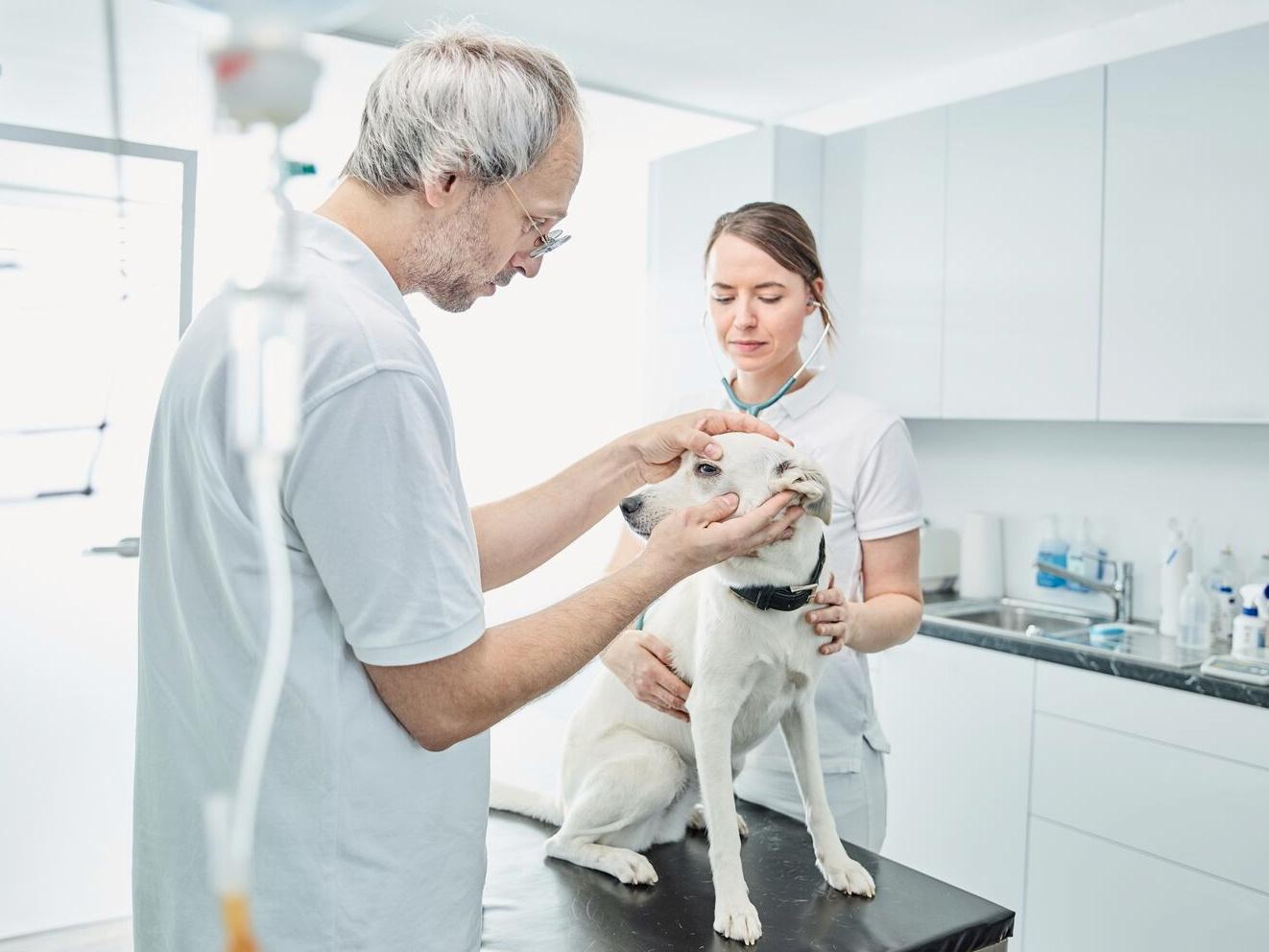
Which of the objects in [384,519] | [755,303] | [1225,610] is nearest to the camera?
[384,519]

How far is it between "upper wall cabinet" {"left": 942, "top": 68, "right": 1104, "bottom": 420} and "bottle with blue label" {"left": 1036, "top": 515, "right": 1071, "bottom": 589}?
19.3 inches

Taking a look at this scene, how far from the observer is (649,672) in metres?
1.56

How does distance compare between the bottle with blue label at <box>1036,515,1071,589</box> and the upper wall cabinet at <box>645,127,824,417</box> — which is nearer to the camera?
the bottle with blue label at <box>1036,515,1071,589</box>

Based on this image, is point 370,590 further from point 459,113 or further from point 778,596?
point 778,596

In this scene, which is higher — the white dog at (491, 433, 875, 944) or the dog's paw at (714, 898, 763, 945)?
the white dog at (491, 433, 875, 944)

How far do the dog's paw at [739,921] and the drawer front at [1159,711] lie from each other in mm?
1729

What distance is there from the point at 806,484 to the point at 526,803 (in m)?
0.70

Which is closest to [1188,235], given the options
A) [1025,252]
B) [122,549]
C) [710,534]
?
[1025,252]

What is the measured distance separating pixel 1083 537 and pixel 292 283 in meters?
3.57

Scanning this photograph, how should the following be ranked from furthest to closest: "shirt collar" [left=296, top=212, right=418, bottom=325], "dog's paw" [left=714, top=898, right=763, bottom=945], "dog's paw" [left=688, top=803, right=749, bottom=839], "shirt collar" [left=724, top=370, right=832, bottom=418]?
"shirt collar" [left=724, top=370, right=832, bottom=418]
"dog's paw" [left=688, top=803, right=749, bottom=839]
"dog's paw" [left=714, top=898, right=763, bottom=945]
"shirt collar" [left=296, top=212, right=418, bottom=325]

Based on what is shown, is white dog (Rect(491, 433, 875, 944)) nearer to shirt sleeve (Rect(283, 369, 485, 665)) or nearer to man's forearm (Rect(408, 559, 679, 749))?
man's forearm (Rect(408, 559, 679, 749))

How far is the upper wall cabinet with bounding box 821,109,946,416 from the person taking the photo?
355 centimetres

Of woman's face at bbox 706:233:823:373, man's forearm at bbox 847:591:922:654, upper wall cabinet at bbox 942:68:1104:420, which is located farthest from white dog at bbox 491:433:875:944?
upper wall cabinet at bbox 942:68:1104:420

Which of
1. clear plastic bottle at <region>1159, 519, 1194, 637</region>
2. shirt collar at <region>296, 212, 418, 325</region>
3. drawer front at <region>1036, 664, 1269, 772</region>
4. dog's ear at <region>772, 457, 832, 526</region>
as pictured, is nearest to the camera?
shirt collar at <region>296, 212, 418, 325</region>
